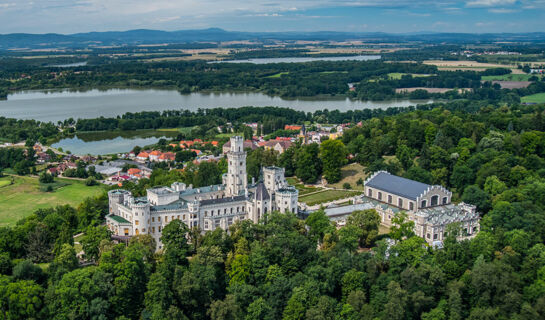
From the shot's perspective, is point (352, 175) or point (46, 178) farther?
point (46, 178)

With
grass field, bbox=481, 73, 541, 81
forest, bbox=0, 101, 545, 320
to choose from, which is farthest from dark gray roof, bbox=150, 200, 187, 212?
grass field, bbox=481, 73, 541, 81

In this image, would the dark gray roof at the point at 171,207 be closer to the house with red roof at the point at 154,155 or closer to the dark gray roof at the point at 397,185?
the dark gray roof at the point at 397,185

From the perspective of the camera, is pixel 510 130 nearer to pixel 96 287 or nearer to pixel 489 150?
pixel 489 150

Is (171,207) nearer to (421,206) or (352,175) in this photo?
(421,206)

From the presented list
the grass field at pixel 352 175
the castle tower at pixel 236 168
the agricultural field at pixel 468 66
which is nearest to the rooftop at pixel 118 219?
the castle tower at pixel 236 168

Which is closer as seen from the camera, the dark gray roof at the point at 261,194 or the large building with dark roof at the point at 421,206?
the large building with dark roof at the point at 421,206

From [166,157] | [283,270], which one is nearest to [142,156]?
[166,157]
